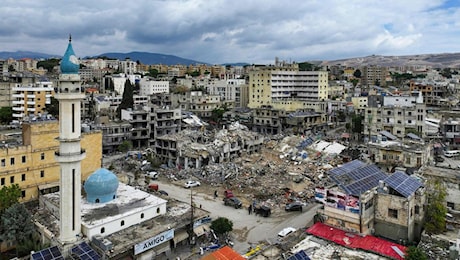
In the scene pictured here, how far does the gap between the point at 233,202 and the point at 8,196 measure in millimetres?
16978

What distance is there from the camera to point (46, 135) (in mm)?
31469

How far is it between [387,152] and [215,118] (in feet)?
137

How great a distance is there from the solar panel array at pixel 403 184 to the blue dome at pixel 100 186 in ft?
57.6

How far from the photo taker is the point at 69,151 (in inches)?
859

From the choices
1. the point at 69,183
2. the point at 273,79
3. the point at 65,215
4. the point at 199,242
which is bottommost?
the point at 199,242

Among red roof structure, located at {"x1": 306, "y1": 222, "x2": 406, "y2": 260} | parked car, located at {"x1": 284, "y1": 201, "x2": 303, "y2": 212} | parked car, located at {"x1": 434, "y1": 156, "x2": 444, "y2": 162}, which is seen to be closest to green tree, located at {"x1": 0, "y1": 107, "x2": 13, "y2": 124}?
parked car, located at {"x1": 284, "y1": 201, "x2": 303, "y2": 212}

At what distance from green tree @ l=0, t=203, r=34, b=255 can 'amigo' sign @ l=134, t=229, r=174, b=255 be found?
7.03 m

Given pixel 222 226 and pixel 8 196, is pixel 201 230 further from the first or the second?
pixel 8 196

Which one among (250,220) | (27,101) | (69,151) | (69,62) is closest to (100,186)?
(69,151)

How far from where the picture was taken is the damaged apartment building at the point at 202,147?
4656cm

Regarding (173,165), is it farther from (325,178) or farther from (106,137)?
(325,178)

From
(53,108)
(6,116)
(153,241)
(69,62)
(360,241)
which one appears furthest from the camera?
(6,116)

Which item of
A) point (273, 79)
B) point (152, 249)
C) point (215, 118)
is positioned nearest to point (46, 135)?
point (152, 249)

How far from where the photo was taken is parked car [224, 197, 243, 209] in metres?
33.3
